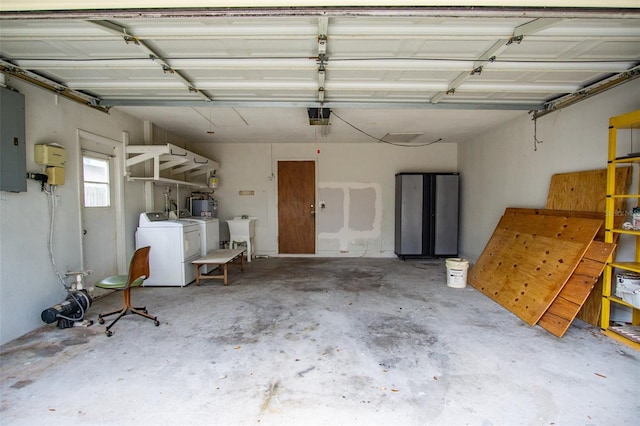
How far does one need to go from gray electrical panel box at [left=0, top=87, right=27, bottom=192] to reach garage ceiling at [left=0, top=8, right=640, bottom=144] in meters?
0.29

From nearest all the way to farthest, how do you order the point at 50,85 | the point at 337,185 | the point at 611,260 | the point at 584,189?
the point at 611,260
the point at 50,85
the point at 584,189
the point at 337,185

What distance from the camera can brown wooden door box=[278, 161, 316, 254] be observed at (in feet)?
22.1

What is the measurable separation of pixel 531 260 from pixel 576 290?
715 millimetres

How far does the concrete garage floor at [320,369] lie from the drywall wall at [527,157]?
179cm

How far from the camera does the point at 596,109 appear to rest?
322cm

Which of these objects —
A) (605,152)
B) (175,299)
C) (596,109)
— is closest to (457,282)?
(605,152)

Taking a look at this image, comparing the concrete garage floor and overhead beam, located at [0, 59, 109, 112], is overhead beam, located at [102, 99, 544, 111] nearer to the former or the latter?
overhead beam, located at [0, 59, 109, 112]

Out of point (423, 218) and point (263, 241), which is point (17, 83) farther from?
point (423, 218)

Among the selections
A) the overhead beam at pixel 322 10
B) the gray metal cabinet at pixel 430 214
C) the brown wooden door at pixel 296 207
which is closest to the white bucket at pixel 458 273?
the gray metal cabinet at pixel 430 214

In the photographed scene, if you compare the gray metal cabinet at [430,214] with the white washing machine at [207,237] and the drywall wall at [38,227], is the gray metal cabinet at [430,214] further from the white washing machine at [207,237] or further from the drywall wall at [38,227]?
the drywall wall at [38,227]

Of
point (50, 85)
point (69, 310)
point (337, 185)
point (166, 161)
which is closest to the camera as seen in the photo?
point (69, 310)

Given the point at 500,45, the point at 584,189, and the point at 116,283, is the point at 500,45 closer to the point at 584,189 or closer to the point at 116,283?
the point at 584,189

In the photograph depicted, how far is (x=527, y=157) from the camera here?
4.30 m

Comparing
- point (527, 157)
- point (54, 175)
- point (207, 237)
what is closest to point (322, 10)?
point (54, 175)
